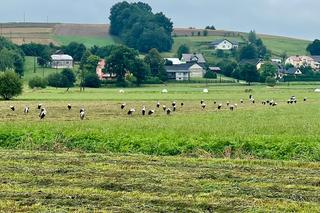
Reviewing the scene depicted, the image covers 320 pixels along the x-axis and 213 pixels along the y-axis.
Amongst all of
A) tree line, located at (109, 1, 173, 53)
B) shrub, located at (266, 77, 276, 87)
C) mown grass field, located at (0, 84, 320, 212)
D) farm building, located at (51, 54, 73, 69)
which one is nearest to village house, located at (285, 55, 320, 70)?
tree line, located at (109, 1, 173, 53)

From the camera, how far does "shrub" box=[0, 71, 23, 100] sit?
76.1 meters

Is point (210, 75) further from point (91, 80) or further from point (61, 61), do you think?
point (61, 61)

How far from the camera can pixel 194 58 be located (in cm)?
16412

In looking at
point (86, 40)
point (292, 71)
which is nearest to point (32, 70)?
point (86, 40)

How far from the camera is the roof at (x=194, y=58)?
6412 inches

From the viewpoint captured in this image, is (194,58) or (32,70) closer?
(32,70)

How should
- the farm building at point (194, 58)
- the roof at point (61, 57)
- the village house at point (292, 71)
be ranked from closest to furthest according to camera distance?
the roof at point (61, 57) < the village house at point (292, 71) < the farm building at point (194, 58)

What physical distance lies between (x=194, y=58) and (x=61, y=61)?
32912 millimetres

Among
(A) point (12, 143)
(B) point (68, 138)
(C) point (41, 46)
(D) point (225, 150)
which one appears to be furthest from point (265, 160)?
(C) point (41, 46)

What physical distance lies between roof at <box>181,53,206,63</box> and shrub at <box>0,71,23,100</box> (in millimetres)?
86261

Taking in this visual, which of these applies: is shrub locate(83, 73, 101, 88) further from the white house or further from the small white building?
the small white building

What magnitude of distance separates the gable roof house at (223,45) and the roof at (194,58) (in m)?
12.7

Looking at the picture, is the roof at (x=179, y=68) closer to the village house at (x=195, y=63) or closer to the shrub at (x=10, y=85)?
the village house at (x=195, y=63)

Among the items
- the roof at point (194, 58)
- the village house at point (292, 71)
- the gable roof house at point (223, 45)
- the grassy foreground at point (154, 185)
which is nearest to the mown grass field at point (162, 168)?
the grassy foreground at point (154, 185)
